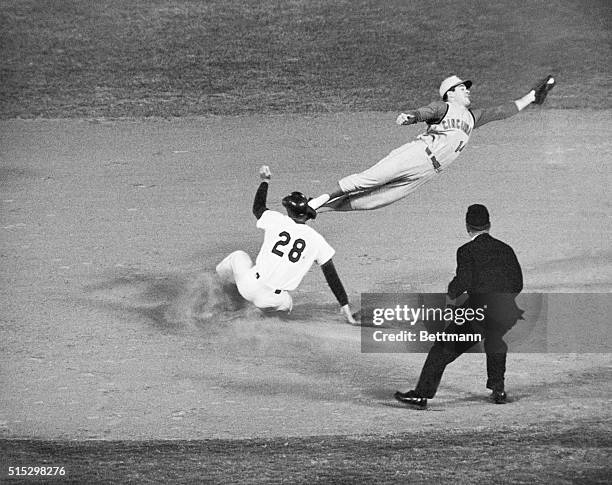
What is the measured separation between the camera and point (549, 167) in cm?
1298

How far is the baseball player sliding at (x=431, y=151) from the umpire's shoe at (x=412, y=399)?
7.10ft

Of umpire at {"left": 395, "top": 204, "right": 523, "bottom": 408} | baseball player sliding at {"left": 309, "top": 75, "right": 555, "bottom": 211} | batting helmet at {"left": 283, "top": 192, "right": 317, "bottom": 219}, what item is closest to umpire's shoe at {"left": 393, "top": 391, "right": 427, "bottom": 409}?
umpire at {"left": 395, "top": 204, "right": 523, "bottom": 408}

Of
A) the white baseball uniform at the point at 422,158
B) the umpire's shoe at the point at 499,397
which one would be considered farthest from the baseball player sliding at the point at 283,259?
the umpire's shoe at the point at 499,397

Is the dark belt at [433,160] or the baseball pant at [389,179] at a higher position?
the dark belt at [433,160]

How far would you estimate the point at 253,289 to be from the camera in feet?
33.7

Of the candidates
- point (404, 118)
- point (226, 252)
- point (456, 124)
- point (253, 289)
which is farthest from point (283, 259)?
point (456, 124)

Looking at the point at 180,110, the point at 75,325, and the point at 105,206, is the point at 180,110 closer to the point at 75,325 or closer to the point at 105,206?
Result: the point at 105,206

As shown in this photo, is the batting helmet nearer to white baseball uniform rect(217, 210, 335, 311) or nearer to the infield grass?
white baseball uniform rect(217, 210, 335, 311)

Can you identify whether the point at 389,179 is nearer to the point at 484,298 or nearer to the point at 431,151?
the point at 431,151

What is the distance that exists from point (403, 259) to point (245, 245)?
1274mm

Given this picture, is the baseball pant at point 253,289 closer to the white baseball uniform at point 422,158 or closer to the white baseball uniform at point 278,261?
the white baseball uniform at point 278,261

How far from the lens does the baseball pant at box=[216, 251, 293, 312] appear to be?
10.3 metres

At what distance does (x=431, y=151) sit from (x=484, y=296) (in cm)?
244

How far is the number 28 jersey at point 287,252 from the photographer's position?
10055mm
